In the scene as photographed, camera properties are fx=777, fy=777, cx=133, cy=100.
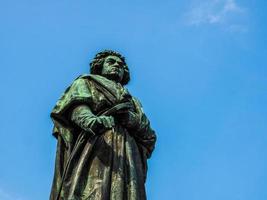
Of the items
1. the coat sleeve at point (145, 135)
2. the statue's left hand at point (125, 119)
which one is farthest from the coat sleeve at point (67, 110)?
the coat sleeve at point (145, 135)

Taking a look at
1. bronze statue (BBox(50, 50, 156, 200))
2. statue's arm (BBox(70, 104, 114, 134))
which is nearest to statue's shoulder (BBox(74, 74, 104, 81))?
bronze statue (BBox(50, 50, 156, 200))

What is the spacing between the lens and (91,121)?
41.4 feet

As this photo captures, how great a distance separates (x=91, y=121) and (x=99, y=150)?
493mm

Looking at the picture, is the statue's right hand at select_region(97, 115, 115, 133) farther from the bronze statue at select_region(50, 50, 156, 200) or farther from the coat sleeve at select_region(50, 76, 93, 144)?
the coat sleeve at select_region(50, 76, 93, 144)

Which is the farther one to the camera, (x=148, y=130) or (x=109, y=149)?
(x=148, y=130)

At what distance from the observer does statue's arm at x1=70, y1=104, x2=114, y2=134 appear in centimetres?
1258

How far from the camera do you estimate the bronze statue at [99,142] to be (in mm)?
12133

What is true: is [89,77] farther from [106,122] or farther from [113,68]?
[106,122]

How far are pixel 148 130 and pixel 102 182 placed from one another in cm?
182

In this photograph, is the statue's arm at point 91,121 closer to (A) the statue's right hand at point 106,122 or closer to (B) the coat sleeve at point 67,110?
(A) the statue's right hand at point 106,122

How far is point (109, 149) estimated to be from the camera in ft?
41.6

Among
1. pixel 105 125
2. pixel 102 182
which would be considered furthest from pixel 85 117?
pixel 102 182

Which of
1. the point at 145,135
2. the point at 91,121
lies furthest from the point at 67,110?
the point at 145,135

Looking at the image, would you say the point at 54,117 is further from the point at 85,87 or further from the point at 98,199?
A: the point at 98,199
